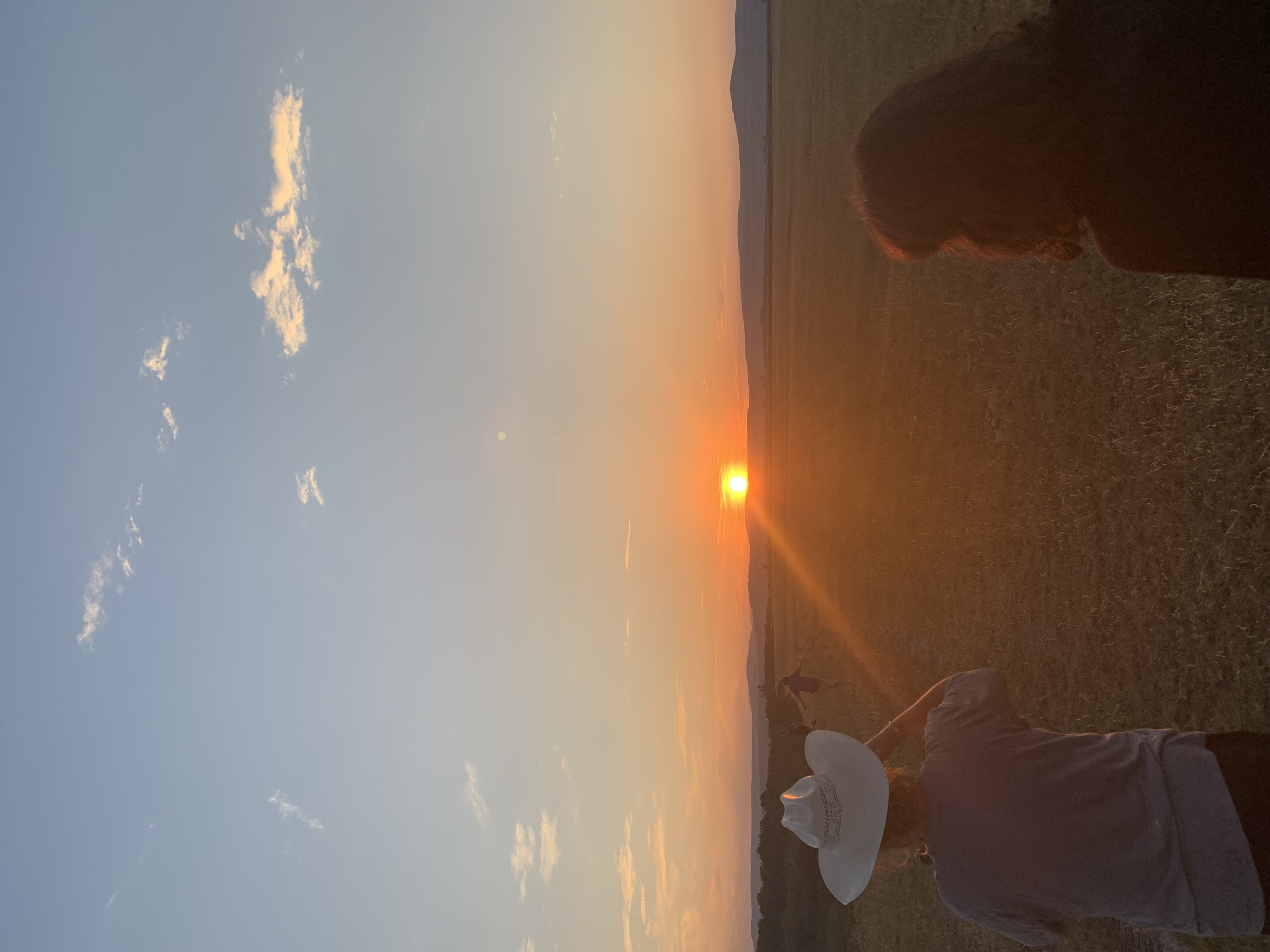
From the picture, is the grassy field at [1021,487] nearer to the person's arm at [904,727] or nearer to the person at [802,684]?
the person at [802,684]

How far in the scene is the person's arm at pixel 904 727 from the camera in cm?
305

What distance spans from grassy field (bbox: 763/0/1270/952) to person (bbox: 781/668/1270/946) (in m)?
2.24

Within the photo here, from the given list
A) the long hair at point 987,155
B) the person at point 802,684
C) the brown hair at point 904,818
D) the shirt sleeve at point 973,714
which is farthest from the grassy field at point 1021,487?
the brown hair at point 904,818

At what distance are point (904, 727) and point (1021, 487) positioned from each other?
4.38 meters

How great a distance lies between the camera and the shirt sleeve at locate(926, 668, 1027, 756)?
2582mm

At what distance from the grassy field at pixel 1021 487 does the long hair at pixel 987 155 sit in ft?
0.62

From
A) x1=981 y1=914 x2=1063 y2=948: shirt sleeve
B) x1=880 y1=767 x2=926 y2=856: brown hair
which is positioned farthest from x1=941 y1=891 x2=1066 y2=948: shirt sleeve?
x1=880 y1=767 x2=926 y2=856: brown hair

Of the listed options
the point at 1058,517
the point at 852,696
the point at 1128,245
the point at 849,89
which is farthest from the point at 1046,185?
the point at 849,89

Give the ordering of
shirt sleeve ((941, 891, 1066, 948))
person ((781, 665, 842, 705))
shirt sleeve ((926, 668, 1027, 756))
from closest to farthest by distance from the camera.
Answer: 1. shirt sleeve ((941, 891, 1066, 948))
2. shirt sleeve ((926, 668, 1027, 756))
3. person ((781, 665, 842, 705))

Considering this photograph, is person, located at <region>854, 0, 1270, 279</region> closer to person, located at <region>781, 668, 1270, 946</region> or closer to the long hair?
the long hair

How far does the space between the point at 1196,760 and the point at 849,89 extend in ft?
47.2

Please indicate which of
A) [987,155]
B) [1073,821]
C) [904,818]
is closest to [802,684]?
[904,818]

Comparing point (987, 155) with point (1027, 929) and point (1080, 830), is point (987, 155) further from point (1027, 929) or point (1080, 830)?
point (1027, 929)

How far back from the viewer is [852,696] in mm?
11719
